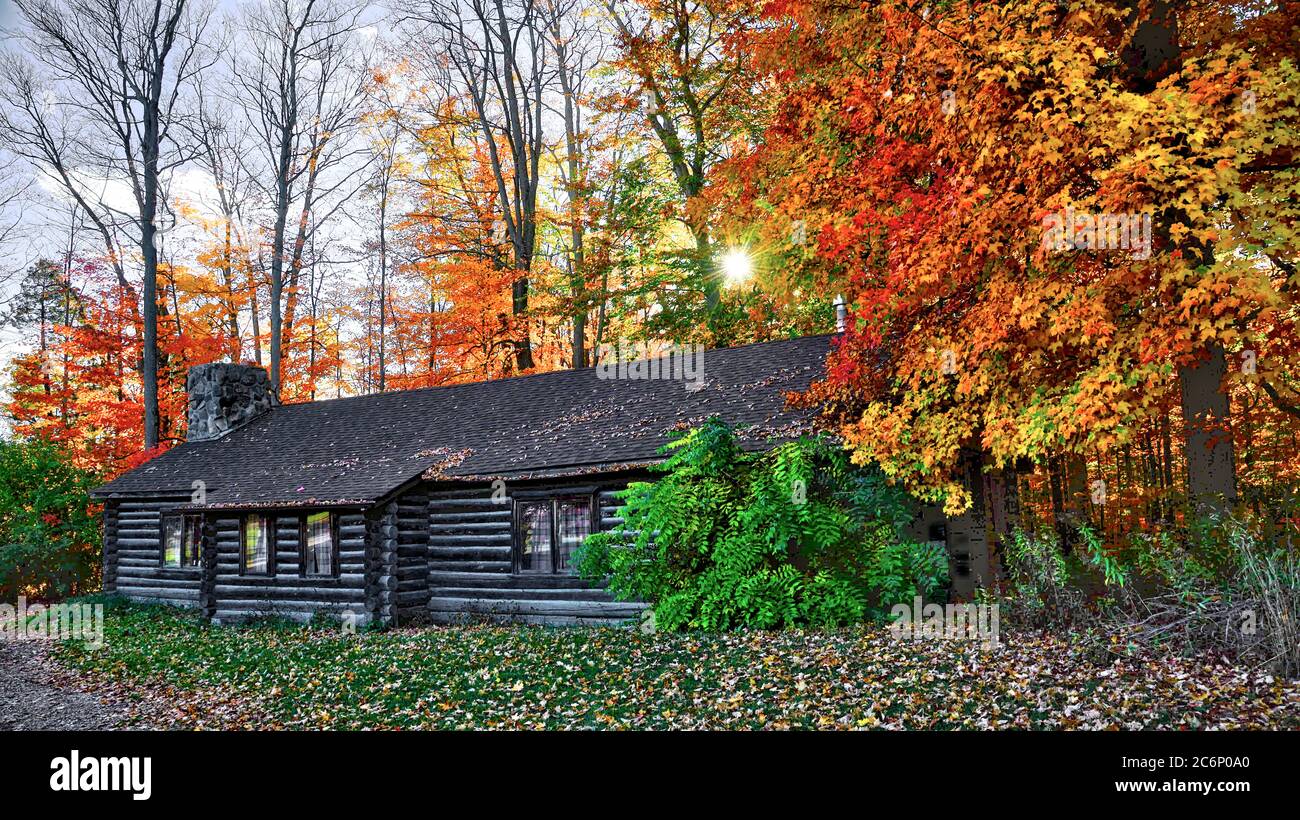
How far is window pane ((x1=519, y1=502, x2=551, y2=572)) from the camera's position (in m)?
16.4

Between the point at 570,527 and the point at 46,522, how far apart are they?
19622mm

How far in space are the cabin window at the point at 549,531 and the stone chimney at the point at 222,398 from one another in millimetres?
14661

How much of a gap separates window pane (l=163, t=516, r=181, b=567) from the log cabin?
40 millimetres

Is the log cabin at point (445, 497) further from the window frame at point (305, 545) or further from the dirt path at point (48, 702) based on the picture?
the dirt path at point (48, 702)

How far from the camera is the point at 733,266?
73.4ft

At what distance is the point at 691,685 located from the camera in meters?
9.55

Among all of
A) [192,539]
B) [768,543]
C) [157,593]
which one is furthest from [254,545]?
[768,543]

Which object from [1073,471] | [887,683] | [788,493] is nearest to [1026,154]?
[788,493]

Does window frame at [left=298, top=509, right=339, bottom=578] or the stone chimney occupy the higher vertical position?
the stone chimney

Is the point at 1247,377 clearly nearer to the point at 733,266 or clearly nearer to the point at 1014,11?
the point at 1014,11

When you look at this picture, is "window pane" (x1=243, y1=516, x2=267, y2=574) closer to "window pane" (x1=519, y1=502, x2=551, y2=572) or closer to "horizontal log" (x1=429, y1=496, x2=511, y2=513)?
"horizontal log" (x1=429, y1=496, x2=511, y2=513)

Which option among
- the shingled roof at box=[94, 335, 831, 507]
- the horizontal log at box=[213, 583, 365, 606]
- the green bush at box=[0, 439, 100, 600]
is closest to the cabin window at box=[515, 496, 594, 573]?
the shingled roof at box=[94, 335, 831, 507]

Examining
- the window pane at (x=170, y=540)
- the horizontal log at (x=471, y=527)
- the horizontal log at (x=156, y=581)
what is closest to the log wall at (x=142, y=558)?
the horizontal log at (x=156, y=581)

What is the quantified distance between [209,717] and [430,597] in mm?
7400
